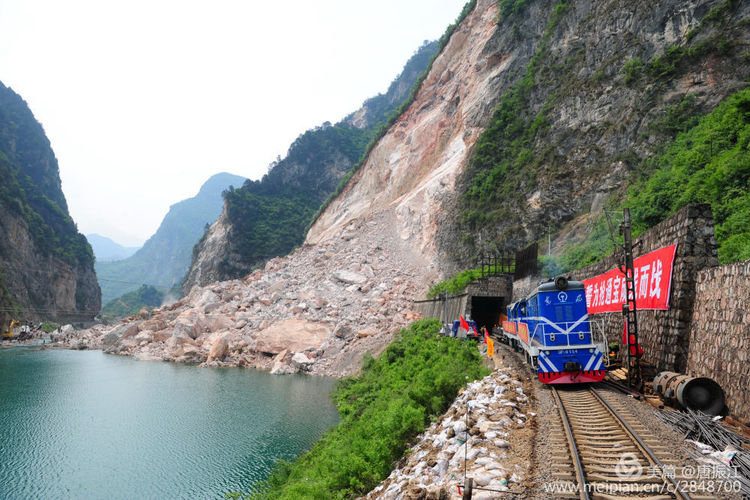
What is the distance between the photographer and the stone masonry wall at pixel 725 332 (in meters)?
7.97

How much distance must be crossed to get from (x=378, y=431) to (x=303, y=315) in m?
27.3

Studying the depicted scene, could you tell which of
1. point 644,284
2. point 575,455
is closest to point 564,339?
point 644,284

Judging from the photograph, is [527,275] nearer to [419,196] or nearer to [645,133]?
[645,133]

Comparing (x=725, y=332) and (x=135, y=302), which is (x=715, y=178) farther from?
(x=135, y=302)

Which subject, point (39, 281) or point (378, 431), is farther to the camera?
point (39, 281)

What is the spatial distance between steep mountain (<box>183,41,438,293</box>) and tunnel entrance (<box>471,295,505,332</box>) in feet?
170

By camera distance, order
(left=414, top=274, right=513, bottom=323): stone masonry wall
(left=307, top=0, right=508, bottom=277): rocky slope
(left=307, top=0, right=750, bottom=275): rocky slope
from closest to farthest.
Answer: (left=307, top=0, right=750, bottom=275): rocky slope < (left=414, top=274, right=513, bottom=323): stone masonry wall < (left=307, top=0, right=508, bottom=277): rocky slope

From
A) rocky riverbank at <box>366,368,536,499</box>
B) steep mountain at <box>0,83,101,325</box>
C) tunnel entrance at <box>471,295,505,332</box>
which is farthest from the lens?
steep mountain at <box>0,83,101,325</box>

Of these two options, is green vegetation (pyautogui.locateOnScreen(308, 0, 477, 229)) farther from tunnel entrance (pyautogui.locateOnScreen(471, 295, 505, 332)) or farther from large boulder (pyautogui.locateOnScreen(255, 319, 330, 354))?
tunnel entrance (pyautogui.locateOnScreen(471, 295, 505, 332))

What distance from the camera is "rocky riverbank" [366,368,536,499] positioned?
5609 millimetres

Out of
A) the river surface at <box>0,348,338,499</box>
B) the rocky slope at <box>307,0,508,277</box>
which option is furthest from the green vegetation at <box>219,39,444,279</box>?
the river surface at <box>0,348,338,499</box>

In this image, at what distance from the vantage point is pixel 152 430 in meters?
18.6

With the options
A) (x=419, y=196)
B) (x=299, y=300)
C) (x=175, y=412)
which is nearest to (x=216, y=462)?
(x=175, y=412)

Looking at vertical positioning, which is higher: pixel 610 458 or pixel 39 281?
pixel 610 458
